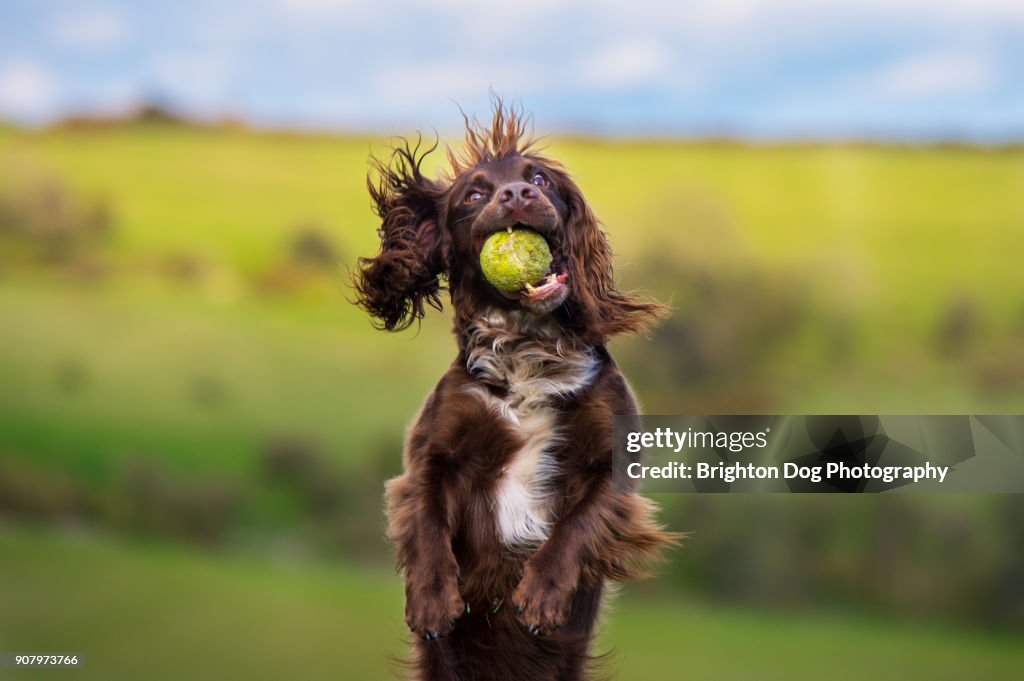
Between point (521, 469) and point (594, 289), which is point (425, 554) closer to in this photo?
point (521, 469)

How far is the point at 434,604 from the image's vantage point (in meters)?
4.01

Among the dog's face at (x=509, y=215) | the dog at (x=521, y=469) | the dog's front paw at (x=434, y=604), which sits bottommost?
the dog's front paw at (x=434, y=604)

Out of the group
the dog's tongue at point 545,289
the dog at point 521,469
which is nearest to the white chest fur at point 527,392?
the dog at point 521,469

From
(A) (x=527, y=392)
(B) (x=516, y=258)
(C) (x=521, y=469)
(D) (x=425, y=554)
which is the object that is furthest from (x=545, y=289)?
(D) (x=425, y=554)

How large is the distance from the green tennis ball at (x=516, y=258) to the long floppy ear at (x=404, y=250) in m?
0.45

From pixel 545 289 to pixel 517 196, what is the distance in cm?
33

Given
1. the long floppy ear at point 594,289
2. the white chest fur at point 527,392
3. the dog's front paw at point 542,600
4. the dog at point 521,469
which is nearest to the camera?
the dog's front paw at point 542,600

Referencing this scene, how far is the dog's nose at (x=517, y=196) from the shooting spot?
420 cm

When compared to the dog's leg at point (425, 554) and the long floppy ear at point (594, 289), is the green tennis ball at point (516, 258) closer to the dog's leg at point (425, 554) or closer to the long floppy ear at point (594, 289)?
the long floppy ear at point (594, 289)

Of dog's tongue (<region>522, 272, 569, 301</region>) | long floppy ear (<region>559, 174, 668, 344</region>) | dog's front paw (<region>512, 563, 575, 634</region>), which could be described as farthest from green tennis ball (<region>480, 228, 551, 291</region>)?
dog's front paw (<region>512, 563, 575, 634</region>)

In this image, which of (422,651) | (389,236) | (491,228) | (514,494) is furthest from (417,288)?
(422,651)

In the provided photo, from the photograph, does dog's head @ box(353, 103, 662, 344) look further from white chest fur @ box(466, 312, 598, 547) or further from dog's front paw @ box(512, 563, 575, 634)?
dog's front paw @ box(512, 563, 575, 634)

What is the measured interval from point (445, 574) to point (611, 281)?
127cm

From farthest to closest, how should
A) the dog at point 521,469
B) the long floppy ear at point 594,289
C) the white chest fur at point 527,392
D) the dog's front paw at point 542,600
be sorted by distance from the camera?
1. the long floppy ear at point 594,289
2. the white chest fur at point 527,392
3. the dog at point 521,469
4. the dog's front paw at point 542,600
